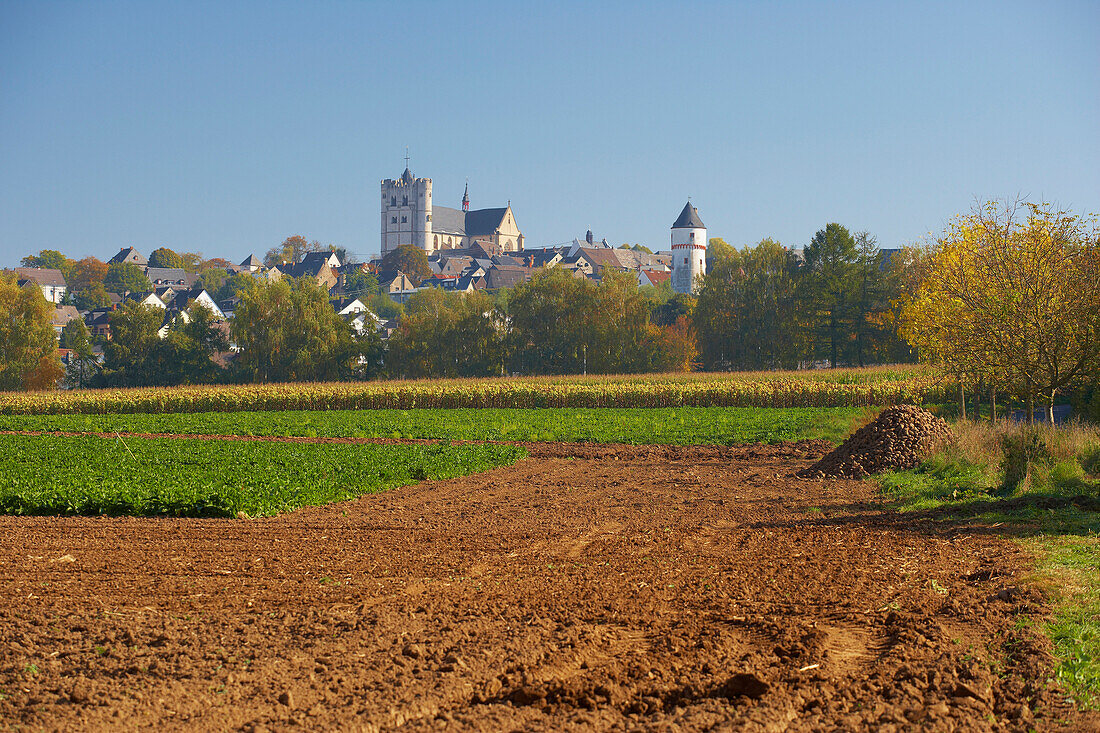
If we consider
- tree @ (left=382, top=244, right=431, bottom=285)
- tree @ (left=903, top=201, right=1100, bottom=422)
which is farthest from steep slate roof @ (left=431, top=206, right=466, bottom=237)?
tree @ (left=903, top=201, right=1100, bottom=422)

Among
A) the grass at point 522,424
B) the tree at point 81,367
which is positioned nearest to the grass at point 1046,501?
the grass at point 522,424

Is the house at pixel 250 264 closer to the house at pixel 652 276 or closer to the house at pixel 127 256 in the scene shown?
the house at pixel 127 256

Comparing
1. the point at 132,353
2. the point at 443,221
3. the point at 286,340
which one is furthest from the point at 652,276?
the point at 132,353

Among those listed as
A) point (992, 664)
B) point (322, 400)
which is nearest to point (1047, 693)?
point (992, 664)

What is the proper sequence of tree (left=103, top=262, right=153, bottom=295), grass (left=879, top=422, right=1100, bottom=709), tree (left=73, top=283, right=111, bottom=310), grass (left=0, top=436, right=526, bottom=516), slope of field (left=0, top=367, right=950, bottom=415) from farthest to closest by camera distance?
1. tree (left=103, top=262, right=153, bottom=295)
2. tree (left=73, top=283, right=111, bottom=310)
3. slope of field (left=0, top=367, right=950, bottom=415)
4. grass (left=0, top=436, right=526, bottom=516)
5. grass (left=879, top=422, right=1100, bottom=709)

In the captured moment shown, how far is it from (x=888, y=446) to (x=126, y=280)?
157 metres

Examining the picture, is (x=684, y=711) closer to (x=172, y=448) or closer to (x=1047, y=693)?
(x=1047, y=693)

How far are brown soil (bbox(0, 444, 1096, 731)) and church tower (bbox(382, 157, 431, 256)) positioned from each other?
17941cm

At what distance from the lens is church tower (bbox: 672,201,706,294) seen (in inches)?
5182

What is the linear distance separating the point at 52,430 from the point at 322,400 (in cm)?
1551

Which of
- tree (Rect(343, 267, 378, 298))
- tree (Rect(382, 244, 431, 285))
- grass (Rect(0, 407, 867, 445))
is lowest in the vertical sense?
grass (Rect(0, 407, 867, 445))

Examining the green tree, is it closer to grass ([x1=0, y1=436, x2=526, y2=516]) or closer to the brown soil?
grass ([x1=0, y1=436, x2=526, y2=516])

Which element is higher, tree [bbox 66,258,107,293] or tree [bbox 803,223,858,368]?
tree [bbox 66,258,107,293]

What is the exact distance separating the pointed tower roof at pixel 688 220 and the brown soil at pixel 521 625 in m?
121
